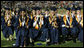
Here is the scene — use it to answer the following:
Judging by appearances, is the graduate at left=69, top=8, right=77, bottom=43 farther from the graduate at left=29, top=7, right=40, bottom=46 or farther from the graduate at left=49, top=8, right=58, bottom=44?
the graduate at left=29, top=7, right=40, bottom=46

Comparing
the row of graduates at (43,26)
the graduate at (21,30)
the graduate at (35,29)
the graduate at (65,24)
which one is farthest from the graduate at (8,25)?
the graduate at (65,24)

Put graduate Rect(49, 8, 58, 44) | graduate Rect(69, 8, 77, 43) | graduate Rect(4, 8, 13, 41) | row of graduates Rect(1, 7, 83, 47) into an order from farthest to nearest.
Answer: graduate Rect(4, 8, 13, 41) < graduate Rect(69, 8, 77, 43) < graduate Rect(49, 8, 58, 44) < row of graduates Rect(1, 7, 83, 47)

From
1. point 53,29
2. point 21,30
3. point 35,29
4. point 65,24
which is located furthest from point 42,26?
point 65,24

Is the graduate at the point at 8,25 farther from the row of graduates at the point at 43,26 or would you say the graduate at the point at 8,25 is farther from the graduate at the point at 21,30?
the graduate at the point at 21,30

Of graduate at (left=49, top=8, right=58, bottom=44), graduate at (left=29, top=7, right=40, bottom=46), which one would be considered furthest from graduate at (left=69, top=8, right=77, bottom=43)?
graduate at (left=29, top=7, right=40, bottom=46)

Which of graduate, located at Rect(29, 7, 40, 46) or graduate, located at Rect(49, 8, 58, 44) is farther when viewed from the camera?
graduate, located at Rect(29, 7, 40, 46)

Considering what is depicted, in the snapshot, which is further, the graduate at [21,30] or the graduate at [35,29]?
the graduate at [35,29]

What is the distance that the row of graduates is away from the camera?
34.8ft

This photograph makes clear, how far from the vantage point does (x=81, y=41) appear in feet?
39.7

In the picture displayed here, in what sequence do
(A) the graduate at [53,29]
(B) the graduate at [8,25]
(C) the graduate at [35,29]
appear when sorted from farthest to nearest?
(B) the graduate at [8,25] → (C) the graduate at [35,29] → (A) the graduate at [53,29]

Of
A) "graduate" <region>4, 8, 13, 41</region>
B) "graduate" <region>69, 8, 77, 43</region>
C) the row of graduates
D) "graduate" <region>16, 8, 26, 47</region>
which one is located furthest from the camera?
"graduate" <region>4, 8, 13, 41</region>

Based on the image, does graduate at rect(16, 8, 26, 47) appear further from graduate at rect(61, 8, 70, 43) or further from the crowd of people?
graduate at rect(61, 8, 70, 43)

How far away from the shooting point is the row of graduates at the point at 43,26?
34.8ft

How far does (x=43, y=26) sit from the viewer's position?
11.2 metres
